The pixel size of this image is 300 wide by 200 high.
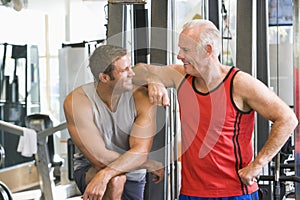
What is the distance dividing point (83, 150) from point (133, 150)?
0.27 metres

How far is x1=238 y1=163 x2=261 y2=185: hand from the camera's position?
7.98 feet

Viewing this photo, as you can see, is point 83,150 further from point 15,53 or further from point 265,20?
point 265,20

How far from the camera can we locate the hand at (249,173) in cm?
243

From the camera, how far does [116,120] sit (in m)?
2.62

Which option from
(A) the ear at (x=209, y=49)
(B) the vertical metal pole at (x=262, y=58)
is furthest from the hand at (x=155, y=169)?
(B) the vertical metal pole at (x=262, y=58)

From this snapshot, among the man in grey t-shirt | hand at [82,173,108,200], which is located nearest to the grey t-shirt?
the man in grey t-shirt

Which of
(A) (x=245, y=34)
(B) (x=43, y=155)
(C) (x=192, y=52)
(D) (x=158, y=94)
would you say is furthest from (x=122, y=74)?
(B) (x=43, y=155)

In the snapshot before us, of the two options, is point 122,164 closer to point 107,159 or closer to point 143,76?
point 107,159

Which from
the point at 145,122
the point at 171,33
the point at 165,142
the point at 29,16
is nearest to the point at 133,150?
the point at 145,122

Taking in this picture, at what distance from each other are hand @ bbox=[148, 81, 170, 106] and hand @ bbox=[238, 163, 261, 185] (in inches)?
18.3

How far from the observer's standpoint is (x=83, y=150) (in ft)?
8.54

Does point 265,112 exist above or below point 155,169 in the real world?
above

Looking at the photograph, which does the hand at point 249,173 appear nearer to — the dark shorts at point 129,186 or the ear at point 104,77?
the dark shorts at point 129,186

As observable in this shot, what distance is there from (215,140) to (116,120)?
1.61 ft
